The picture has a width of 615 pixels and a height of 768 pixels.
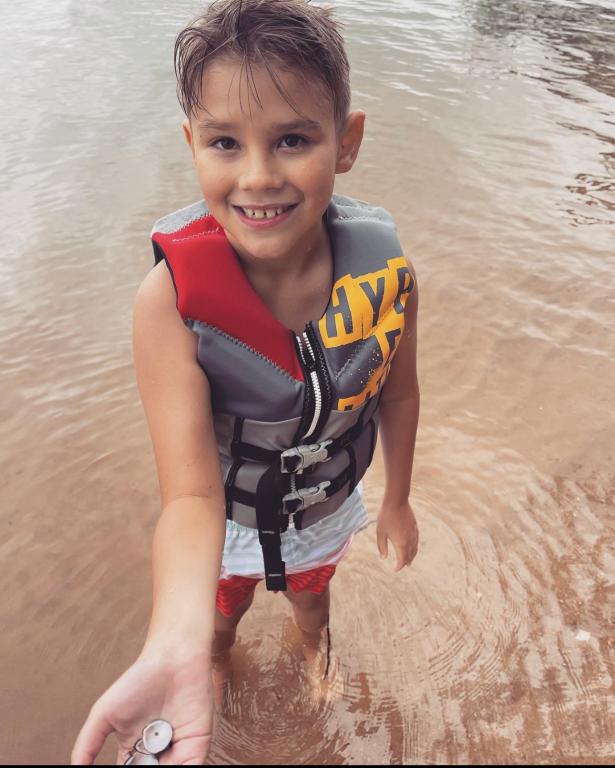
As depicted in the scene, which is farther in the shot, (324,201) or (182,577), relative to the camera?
(324,201)

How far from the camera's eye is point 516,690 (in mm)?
2453

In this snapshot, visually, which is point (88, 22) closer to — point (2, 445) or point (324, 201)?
point (2, 445)

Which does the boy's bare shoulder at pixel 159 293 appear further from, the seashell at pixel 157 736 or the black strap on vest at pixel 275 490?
the seashell at pixel 157 736

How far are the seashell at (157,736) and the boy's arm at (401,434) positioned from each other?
1.20 m

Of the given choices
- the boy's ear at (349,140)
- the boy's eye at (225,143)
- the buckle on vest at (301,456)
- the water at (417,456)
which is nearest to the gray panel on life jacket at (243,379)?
the buckle on vest at (301,456)

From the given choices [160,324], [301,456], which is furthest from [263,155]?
[301,456]

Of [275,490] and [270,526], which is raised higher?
[275,490]

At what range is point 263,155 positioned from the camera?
1506mm

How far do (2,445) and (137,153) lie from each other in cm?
373

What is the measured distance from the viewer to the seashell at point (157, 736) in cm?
111

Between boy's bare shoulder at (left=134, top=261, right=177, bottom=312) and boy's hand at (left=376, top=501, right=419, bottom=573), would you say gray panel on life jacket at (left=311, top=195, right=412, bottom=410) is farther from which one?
boy's hand at (left=376, top=501, right=419, bottom=573)

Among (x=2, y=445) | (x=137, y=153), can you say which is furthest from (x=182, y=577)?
(x=137, y=153)

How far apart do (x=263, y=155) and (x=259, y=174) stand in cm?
5

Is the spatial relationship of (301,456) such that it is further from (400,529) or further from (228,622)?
(228,622)
